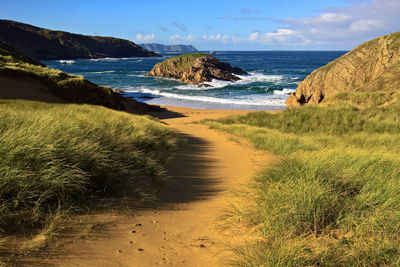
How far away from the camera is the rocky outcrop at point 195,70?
2159 inches

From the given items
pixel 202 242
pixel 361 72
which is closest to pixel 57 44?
pixel 361 72

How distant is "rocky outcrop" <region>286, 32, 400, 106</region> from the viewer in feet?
56.4

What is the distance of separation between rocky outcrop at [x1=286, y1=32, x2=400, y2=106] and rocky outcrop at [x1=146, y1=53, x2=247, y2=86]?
3154 cm

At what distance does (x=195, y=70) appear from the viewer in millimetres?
Answer: 56656

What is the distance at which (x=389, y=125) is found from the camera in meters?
11.9

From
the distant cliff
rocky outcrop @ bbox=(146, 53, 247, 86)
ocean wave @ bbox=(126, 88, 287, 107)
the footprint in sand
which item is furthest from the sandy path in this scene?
the distant cliff

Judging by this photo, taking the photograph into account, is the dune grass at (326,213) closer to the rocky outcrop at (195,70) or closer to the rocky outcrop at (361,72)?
the rocky outcrop at (361,72)

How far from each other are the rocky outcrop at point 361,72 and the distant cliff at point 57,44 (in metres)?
140

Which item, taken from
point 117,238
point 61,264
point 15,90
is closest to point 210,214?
point 117,238

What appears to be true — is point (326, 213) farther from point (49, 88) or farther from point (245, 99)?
point (245, 99)

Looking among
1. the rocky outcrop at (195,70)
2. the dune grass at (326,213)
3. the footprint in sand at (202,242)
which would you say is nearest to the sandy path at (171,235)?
the footprint in sand at (202,242)

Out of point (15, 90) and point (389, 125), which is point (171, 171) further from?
point (15, 90)

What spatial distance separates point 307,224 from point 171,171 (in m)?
3.61

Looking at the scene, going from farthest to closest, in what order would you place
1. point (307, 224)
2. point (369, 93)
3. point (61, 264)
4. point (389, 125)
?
point (369, 93)
point (389, 125)
point (307, 224)
point (61, 264)
